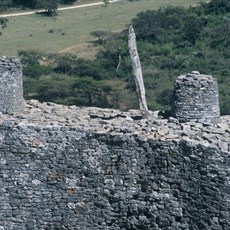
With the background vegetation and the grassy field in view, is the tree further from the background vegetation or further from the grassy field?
the background vegetation

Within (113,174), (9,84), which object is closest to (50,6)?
(9,84)

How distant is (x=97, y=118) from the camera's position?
13.0 metres

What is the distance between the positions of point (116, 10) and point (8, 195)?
36.5m

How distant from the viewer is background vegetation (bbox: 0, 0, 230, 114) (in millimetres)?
28891

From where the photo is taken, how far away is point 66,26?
44688 millimetres

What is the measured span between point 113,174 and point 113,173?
2 cm

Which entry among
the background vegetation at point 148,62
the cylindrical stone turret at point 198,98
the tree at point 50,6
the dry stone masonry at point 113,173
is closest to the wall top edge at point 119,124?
the dry stone masonry at point 113,173

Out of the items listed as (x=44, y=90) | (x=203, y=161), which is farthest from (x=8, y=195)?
(x=44, y=90)

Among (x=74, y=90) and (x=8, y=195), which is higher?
(x=8, y=195)

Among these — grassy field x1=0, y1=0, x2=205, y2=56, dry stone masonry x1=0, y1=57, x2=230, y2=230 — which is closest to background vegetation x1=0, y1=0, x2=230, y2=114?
grassy field x1=0, y1=0, x2=205, y2=56

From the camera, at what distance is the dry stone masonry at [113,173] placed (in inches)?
445

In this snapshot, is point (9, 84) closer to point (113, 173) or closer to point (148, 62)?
point (113, 173)

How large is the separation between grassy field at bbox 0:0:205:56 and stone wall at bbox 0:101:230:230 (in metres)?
24.9

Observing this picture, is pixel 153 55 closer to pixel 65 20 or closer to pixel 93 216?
pixel 65 20
